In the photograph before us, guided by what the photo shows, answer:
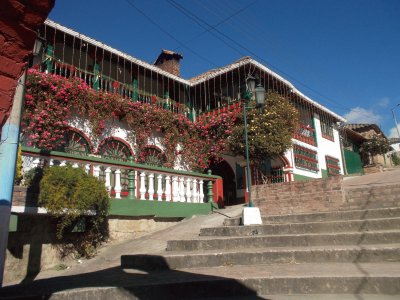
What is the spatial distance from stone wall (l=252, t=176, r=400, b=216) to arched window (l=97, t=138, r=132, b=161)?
475cm

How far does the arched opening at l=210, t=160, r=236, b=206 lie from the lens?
14.0 metres

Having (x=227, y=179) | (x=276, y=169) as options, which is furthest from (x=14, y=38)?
(x=276, y=169)

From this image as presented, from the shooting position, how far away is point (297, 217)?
6066 mm

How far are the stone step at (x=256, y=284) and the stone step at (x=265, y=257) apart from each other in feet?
0.73

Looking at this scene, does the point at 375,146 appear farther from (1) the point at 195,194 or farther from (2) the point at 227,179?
(1) the point at 195,194

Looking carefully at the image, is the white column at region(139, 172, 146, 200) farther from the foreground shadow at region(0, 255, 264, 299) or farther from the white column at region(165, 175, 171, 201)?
the foreground shadow at region(0, 255, 264, 299)

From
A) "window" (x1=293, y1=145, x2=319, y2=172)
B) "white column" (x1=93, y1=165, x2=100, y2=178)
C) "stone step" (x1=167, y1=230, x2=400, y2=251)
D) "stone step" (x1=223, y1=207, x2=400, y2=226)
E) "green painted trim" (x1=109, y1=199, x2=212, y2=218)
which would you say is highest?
"window" (x1=293, y1=145, x2=319, y2=172)

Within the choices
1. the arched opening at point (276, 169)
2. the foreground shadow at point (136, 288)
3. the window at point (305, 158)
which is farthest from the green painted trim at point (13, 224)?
the window at point (305, 158)

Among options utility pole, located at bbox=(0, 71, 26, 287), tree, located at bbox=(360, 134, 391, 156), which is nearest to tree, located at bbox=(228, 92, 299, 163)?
utility pole, located at bbox=(0, 71, 26, 287)

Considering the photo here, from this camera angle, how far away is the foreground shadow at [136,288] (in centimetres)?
317

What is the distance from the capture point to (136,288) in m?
3.38

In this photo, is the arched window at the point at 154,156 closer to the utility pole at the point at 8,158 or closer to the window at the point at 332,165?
the utility pole at the point at 8,158

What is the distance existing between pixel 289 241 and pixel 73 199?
3325 mm

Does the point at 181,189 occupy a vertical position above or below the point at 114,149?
below
